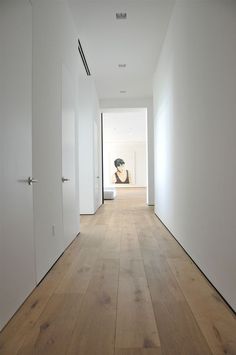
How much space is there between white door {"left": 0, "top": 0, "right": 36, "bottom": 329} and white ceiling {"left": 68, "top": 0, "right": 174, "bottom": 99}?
1.93 m

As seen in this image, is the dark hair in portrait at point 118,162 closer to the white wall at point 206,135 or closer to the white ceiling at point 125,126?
the white ceiling at point 125,126

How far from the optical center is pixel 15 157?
1891 mm

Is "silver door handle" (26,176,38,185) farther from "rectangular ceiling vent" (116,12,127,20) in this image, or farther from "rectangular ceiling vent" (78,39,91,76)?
"rectangular ceiling vent" (78,39,91,76)

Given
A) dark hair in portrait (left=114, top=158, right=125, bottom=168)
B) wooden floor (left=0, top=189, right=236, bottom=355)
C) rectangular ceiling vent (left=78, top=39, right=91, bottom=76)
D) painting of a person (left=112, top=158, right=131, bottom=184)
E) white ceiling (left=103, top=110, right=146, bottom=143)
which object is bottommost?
wooden floor (left=0, top=189, right=236, bottom=355)

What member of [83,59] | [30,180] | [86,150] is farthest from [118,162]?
[30,180]

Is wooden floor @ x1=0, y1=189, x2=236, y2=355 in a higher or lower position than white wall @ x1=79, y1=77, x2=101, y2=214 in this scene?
lower

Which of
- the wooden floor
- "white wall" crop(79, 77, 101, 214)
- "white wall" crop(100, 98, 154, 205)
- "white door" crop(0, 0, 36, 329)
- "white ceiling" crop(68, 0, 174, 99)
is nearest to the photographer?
the wooden floor

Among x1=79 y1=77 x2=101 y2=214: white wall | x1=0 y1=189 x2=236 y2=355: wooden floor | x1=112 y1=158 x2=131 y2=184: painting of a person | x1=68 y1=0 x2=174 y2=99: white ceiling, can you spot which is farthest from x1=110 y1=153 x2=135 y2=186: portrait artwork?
x1=0 y1=189 x2=236 y2=355: wooden floor

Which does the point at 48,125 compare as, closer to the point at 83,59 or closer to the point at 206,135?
the point at 206,135

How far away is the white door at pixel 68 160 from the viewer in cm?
344

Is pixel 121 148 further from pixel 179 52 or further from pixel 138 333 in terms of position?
pixel 138 333

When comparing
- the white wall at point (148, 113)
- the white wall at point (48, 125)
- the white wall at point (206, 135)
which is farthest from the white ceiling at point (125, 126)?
the white wall at point (48, 125)

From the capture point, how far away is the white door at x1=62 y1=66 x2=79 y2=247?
3.44 meters

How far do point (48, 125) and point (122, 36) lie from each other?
2589 millimetres
